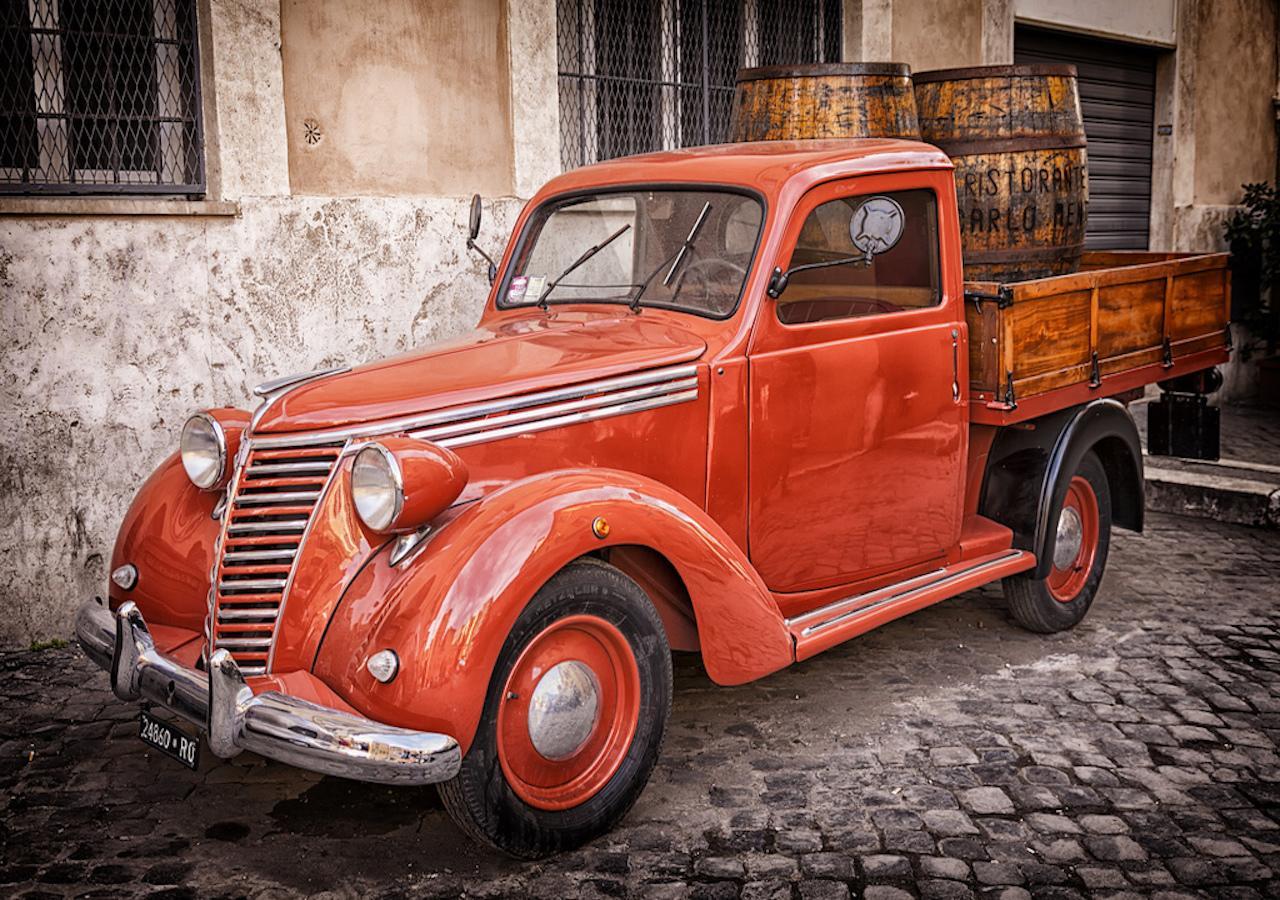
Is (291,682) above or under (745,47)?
under

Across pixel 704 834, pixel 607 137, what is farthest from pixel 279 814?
pixel 607 137

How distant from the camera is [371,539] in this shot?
3.01 meters

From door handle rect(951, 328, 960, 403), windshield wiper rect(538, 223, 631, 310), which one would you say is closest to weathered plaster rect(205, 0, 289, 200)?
windshield wiper rect(538, 223, 631, 310)

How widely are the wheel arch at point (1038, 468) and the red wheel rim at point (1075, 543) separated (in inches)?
8.7

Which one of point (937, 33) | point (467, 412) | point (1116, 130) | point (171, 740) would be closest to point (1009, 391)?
point (467, 412)

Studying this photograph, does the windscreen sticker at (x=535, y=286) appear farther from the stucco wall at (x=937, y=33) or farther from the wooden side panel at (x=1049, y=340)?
the stucco wall at (x=937, y=33)

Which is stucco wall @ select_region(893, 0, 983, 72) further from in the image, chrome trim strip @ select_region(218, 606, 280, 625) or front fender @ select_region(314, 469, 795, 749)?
chrome trim strip @ select_region(218, 606, 280, 625)

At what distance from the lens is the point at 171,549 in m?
3.41

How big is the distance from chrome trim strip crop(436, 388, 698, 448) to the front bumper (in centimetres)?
76

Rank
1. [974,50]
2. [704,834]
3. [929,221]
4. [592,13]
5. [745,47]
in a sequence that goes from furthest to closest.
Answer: [974,50] → [745,47] → [592,13] → [929,221] → [704,834]

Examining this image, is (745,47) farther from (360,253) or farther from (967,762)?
(967,762)

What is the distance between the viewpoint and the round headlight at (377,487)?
2.88m

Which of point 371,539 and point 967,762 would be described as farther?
point 967,762

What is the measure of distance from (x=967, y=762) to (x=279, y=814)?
2.01 m
